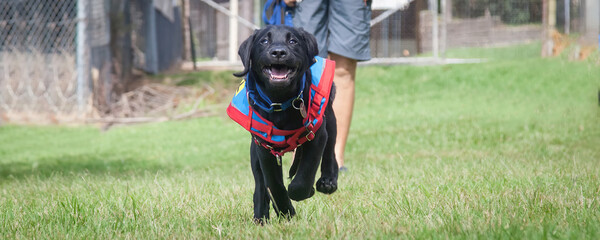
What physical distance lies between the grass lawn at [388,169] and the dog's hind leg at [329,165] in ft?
0.33

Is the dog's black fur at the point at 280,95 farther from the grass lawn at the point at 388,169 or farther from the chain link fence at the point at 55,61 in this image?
the chain link fence at the point at 55,61

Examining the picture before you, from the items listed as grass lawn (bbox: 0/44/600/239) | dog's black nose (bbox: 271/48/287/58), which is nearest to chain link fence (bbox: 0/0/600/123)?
grass lawn (bbox: 0/44/600/239)

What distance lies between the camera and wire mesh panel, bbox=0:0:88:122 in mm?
11231

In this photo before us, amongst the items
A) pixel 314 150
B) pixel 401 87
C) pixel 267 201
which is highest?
pixel 314 150

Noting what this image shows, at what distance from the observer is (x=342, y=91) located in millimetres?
4828

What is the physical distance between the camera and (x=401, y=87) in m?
11.9

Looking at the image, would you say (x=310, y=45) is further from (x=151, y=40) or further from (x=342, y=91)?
(x=151, y=40)

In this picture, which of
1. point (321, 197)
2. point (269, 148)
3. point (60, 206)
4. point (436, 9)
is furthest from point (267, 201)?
point (436, 9)

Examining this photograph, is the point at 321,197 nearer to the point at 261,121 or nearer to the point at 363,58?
the point at 261,121

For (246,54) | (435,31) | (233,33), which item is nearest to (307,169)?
(246,54)

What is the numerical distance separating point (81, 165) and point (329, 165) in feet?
15.4

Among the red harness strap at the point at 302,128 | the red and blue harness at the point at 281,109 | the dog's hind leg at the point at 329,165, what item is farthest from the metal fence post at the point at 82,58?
the red harness strap at the point at 302,128

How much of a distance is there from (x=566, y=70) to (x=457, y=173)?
8.23 m

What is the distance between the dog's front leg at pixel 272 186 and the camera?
2986 millimetres
